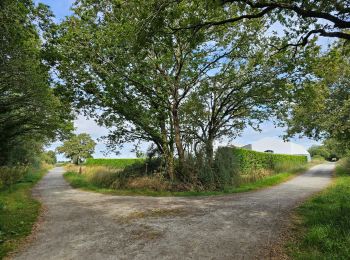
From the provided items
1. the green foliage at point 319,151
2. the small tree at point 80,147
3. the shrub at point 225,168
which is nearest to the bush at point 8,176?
the shrub at point 225,168

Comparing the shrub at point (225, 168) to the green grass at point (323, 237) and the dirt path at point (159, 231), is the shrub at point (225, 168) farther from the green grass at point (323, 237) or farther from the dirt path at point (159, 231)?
the green grass at point (323, 237)

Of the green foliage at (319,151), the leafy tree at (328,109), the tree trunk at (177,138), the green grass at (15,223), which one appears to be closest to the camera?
the green grass at (15,223)

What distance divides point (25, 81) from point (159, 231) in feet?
38.9

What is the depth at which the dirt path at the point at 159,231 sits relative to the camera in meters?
5.12

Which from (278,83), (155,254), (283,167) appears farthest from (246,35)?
(283,167)

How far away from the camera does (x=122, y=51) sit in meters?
12.5

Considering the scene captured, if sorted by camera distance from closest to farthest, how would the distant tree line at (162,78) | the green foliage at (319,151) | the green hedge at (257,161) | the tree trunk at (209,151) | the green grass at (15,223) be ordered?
the green grass at (15,223), the distant tree line at (162,78), the tree trunk at (209,151), the green hedge at (257,161), the green foliage at (319,151)

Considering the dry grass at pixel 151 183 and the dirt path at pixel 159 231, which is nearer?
the dirt path at pixel 159 231

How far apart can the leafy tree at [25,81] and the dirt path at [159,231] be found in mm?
6081

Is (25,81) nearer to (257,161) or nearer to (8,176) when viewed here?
(8,176)

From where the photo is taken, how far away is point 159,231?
21.2 feet

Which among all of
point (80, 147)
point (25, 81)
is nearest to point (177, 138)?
point (25, 81)

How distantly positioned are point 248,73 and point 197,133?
4.63 metres

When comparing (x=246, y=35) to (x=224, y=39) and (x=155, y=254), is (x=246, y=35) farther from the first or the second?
(x=155, y=254)
